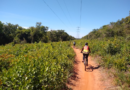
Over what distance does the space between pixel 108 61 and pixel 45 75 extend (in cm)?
476

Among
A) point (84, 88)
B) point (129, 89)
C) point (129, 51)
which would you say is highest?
point (129, 51)

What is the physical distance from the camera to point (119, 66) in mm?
4883

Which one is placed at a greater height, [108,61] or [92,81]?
[108,61]

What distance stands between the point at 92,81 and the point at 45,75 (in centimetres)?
294

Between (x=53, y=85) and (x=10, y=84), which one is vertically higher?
(x=10, y=84)

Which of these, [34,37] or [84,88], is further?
[34,37]

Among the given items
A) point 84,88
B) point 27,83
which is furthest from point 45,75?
point 84,88

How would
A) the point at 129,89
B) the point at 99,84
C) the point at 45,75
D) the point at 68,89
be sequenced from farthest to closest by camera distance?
the point at 99,84 → the point at 68,89 → the point at 129,89 → the point at 45,75

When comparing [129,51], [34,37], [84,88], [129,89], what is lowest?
[84,88]

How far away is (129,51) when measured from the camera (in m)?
6.07

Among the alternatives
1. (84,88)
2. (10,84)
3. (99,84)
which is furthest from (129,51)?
(10,84)

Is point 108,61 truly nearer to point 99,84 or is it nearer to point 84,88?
point 99,84

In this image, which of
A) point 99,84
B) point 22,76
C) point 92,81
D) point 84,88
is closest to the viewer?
point 22,76

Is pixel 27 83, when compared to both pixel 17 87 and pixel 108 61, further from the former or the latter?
pixel 108 61
